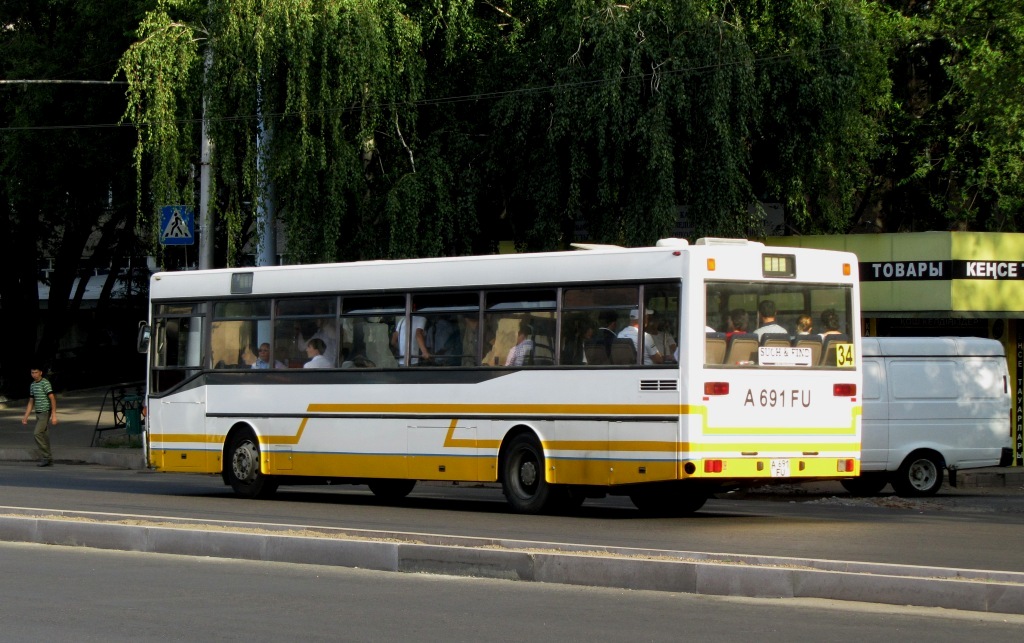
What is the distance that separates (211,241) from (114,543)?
14409 mm

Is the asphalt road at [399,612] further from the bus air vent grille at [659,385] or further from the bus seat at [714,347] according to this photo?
the bus seat at [714,347]

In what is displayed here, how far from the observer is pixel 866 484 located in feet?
69.9

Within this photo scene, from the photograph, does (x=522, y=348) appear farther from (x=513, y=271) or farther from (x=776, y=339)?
(x=776, y=339)

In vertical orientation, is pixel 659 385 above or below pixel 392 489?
above

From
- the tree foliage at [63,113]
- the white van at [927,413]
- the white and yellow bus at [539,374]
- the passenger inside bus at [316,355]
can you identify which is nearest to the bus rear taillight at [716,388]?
the white and yellow bus at [539,374]

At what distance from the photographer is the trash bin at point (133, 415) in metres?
30.6

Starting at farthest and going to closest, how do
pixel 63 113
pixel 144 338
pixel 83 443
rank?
pixel 63 113
pixel 83 443
pixel 144 338

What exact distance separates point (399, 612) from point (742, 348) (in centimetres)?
678

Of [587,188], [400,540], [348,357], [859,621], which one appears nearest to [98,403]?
[587,188]

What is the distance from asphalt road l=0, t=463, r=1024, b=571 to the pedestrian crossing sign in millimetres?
4039

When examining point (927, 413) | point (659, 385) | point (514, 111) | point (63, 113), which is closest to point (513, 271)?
point (659, 385)

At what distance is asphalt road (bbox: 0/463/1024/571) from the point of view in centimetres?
1254

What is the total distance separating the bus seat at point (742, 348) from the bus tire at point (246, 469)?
6.84m

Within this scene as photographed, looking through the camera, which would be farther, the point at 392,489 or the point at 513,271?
the point at 392,489
